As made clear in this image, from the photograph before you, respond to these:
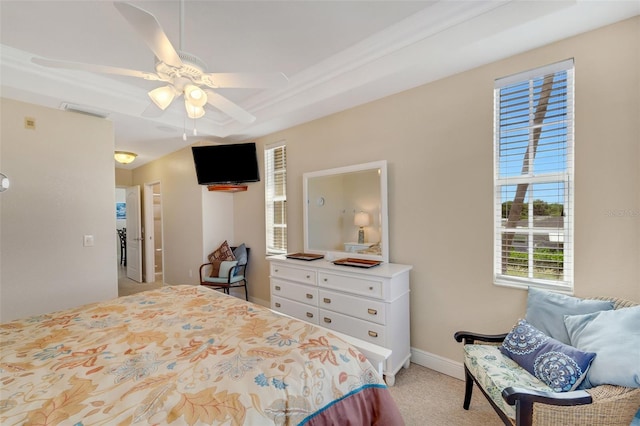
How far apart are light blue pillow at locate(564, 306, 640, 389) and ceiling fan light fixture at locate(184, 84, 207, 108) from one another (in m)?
2.55

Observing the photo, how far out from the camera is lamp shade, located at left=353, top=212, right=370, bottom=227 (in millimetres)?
2768

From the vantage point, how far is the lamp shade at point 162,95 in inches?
67.7

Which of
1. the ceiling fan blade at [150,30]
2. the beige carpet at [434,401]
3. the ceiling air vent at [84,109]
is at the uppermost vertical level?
the ceiling air vent at [84,109]

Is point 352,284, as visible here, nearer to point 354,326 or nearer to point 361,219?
point 354,326

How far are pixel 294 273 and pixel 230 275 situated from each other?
4.49ft

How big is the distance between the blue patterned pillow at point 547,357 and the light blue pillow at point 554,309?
0.26 feet

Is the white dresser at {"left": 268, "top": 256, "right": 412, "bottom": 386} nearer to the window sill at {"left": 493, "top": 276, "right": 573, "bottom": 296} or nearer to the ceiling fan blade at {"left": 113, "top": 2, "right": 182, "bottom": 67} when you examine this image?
the window sill at {"left": 493, "top": 276, "right": 573, "bottom": 296}

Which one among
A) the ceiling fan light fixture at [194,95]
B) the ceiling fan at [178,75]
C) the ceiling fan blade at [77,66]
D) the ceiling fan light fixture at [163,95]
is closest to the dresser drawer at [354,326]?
the ceiling fan at [178,75]

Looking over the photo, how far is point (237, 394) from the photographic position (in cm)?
94

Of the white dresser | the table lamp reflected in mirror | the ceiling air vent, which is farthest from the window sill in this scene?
the ceiling air vent

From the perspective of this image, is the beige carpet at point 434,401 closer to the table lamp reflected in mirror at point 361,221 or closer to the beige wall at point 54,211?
the table lamp reflected in mirror at point 361,221

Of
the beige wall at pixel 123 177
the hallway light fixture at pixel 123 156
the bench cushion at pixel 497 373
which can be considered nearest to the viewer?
the bench cushion at pixel 497 373

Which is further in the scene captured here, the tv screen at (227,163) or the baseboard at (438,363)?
the tv screen at (227,163)

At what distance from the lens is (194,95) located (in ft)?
5.60
